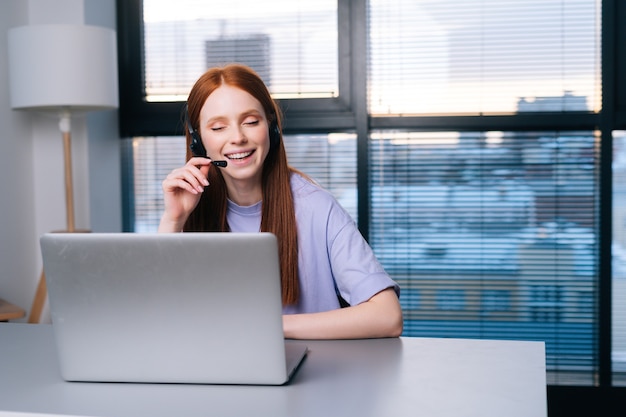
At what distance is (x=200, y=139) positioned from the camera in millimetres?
1935

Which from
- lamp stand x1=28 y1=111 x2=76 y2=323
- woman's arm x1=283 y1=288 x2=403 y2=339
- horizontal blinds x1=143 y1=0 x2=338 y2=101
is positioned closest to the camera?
woman's arm x1=283 y1=288 x2=403 y2=339

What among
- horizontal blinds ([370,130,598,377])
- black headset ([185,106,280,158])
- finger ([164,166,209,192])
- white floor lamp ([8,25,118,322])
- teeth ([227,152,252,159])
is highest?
white floor lamp ([8,25,118,322])

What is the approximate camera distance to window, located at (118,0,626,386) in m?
3.27

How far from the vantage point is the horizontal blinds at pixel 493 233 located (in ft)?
10.8

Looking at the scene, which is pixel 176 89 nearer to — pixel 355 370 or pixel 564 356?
pixel 564 356

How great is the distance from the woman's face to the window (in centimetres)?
154

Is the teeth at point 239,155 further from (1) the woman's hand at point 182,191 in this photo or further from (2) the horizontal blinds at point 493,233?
(2) the horizontal blinds at point 493,233

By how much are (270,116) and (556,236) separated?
1817 millimetres

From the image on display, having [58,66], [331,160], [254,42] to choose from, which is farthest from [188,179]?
[254,42]

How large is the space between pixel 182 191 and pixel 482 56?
194cm

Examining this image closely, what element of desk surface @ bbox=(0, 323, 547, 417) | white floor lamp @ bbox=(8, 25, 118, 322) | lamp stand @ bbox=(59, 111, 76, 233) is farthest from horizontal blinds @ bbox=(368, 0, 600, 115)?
desk surface @ bbox=(0, 323, 547, 417)

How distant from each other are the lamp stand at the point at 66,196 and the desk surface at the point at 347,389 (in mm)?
1670

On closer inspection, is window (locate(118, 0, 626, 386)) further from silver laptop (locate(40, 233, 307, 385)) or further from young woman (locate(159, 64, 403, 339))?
silver laptop (locate(40, 233, 307, 385))

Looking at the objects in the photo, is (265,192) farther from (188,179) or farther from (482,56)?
(482,56)
